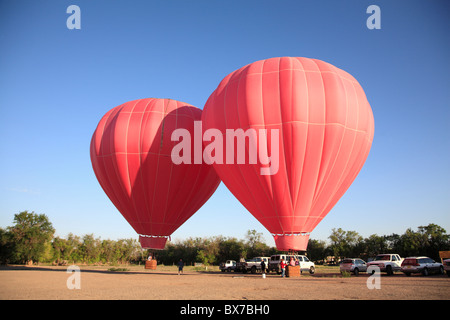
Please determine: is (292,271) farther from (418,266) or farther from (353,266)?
(418,266)

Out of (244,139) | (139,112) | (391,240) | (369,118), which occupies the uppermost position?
(139,112)

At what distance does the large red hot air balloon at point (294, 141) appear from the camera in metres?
16.8

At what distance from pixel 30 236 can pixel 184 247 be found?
81.3 feet

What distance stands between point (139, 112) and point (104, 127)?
2.88 meters

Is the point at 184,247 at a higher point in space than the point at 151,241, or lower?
lower

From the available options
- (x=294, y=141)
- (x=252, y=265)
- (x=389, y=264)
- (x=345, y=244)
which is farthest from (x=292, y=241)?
(x=345, y=244)

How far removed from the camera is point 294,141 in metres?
16.7

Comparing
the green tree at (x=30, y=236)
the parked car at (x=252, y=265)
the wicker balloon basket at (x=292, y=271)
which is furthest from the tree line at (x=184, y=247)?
the wicker balloon basket at (x=292, y=271)

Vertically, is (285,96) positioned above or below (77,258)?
above

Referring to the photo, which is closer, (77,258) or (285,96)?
(285,96)

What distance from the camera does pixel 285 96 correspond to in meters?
17.1

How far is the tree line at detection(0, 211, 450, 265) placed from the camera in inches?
1668
